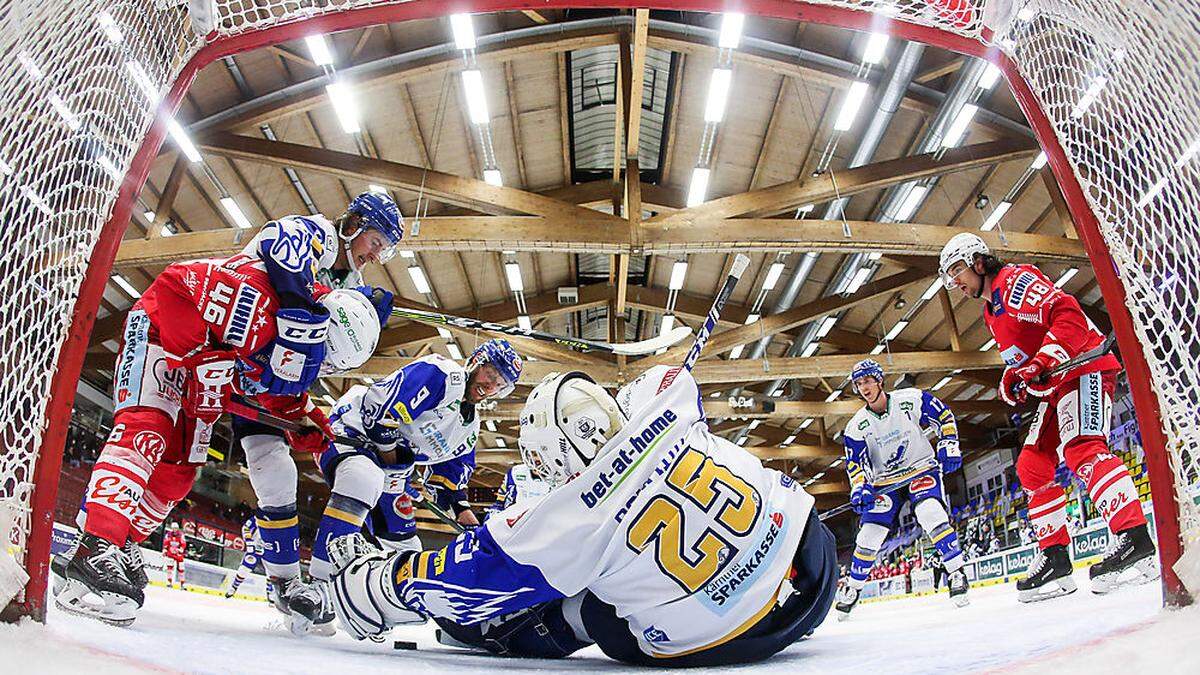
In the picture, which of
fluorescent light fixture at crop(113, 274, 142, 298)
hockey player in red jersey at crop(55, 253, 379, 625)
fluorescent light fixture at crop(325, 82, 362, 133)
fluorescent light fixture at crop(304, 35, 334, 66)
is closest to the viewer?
hockey player in red jersey at crop(55, 253, 379, 625)

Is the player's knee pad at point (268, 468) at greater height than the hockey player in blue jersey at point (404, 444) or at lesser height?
lesser

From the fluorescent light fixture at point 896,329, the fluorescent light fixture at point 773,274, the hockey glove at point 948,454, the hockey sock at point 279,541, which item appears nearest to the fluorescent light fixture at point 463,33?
the hockey sock at point 279,541

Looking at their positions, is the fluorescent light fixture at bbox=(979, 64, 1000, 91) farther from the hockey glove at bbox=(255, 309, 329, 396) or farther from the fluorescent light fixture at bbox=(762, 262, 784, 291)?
the hockey glove at bbox=(255, 309, 329, 396)

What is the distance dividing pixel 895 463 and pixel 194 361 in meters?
3.90

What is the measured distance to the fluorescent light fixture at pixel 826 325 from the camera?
11.5m

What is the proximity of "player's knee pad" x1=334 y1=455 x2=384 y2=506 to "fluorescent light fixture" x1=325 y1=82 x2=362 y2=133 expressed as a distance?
489cm

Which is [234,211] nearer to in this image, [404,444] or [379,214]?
[404,444]

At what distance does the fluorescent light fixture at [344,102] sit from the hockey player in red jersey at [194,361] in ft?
15.9

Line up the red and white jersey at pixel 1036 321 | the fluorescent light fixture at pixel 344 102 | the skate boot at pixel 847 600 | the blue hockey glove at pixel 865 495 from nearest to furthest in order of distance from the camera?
the red and white jersey at pixel 1036 321 → the skate boot at pixel 847 600 → the blue hockey glove at pixel 865 495 → the fluorescent light fixture at pixel 344 102

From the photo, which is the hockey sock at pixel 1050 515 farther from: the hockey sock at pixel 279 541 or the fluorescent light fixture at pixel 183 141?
the fluorescent light fixture at pixel 183 141

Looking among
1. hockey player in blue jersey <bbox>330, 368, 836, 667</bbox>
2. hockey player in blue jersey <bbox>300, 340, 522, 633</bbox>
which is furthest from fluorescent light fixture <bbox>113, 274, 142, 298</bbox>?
hockey player in blue jersey <bbox>330, 368, 836, 667</bbox>

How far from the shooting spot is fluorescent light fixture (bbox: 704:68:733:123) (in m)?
6.07

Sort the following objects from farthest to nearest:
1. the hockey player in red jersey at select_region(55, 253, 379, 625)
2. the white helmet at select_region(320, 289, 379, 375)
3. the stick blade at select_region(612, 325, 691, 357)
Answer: the stick blade at select_region(612, 325, 691, 357) → the white helmet at select_region(320, 289, 379, 375) → the hockey player in red jersey at select_region(55, 253, 379, 625)

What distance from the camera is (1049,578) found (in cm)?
287
